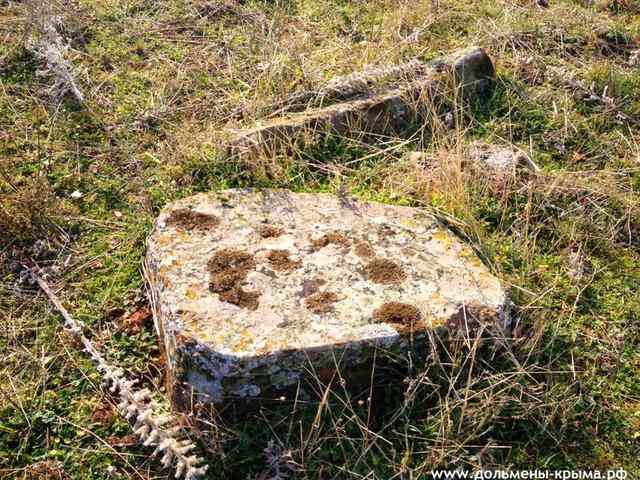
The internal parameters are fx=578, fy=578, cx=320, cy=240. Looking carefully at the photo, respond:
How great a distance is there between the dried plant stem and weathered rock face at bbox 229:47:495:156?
189 cm

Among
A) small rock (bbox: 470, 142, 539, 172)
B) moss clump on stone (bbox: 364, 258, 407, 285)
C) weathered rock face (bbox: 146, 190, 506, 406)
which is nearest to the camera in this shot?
weathered rock face (bbox: 146, 190, 506, 406)

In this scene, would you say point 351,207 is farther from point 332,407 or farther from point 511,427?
point 511,427

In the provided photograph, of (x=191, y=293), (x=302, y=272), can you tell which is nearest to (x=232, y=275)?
(x=191, y=293)

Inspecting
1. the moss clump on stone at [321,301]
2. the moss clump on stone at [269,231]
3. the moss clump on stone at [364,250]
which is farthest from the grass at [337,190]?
the moss clump on stone at [269,231]

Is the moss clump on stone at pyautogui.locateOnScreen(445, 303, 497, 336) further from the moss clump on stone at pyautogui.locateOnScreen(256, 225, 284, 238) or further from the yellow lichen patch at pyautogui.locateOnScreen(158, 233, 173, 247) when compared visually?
the yellow lichen patch at pyautogui.locateOnScreen(158, 233, 173, 247)

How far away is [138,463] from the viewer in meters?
2.80

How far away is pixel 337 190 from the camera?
3.99 metres

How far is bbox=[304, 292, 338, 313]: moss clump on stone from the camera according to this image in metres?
2.96

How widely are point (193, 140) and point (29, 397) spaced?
2.20 metres

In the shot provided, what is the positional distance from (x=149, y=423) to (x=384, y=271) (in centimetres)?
143

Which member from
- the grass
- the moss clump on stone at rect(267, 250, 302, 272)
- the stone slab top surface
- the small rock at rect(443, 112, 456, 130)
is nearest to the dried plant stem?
the grass

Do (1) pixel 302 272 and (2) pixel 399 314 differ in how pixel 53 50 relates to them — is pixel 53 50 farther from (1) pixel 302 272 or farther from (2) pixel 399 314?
(2) pixel 399 314

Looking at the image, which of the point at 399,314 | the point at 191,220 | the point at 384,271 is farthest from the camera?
the point at 191,220

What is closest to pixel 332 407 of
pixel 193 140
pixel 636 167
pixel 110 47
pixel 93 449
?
pixel 93 449
